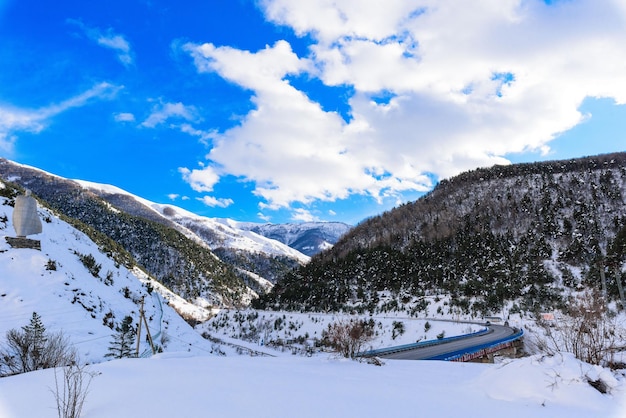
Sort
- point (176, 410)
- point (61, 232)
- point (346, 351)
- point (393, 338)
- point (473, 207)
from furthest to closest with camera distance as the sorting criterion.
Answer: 1. point (473, 207)
2. point (393, 338)
3. point (61, 232)
4. point (346, 351)
5. point (176, 410)

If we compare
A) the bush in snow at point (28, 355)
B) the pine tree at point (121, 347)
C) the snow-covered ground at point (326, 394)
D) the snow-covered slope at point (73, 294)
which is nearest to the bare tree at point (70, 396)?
the snow-covered ground at point (326, 394)

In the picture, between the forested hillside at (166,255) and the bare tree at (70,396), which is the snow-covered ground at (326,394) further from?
the forested hillside at (166,255)

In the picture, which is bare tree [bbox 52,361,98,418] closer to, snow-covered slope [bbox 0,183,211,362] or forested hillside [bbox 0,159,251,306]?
snow-covered slope [bbox 0,183,211,362]

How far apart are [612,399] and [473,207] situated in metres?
67.4

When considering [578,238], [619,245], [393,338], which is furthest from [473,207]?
[393,338]

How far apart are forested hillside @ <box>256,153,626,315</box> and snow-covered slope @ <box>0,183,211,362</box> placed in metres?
30.2

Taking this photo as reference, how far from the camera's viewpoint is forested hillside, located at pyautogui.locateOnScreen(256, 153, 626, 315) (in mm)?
43312

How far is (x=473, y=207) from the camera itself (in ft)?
221

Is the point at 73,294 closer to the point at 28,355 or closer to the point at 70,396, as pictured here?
the point at 28,355

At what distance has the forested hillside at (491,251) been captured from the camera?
43312 mm

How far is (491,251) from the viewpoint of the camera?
53.3 metres

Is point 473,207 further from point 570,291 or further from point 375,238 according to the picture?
point 570,291

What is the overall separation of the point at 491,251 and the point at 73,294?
5388 cm

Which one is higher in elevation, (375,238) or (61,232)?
(375,238)
